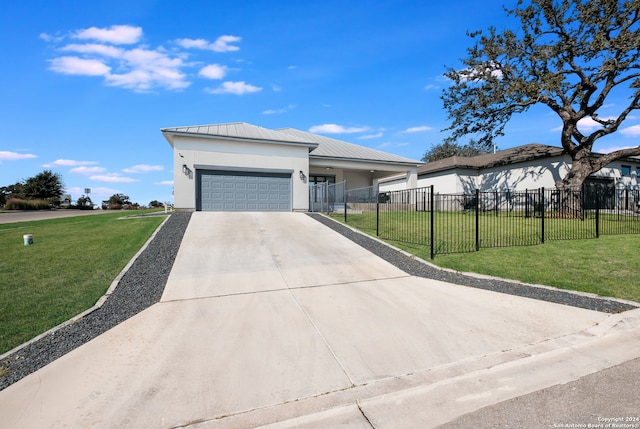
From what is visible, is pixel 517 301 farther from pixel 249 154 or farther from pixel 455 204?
pixel 455 204

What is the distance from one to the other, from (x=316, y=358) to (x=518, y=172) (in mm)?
25594

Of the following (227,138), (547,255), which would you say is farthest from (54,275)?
(547,255)

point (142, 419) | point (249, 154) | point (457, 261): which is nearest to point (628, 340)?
point (457, 261)

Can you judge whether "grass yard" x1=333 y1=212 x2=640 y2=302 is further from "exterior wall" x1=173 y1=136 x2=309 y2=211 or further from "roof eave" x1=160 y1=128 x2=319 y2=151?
"roof eave" x1=160 y1=128 x2=319 y2=151

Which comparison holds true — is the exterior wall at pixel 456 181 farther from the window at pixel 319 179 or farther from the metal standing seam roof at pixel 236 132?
the metal standing seam roof at pixel 236 132

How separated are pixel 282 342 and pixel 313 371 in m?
0.73

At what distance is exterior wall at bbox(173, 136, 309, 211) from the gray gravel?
6.47m

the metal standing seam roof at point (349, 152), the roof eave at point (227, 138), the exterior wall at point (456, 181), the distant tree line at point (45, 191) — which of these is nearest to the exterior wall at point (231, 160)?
the roof eave at point (227, 138)

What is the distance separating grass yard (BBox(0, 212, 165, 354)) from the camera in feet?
14.4

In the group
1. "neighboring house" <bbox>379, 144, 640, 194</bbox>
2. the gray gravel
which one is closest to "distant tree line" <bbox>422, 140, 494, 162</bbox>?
"neighboring house" <bbox>379, 144, 640, 194</bbox>

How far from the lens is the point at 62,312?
15.1 ft

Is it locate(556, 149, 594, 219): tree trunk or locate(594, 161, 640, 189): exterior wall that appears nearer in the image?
locate(556, 149, 594, 219): tree trunk

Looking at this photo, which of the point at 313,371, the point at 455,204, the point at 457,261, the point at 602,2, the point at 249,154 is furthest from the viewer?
the point at 455,204

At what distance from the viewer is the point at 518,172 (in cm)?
2331
